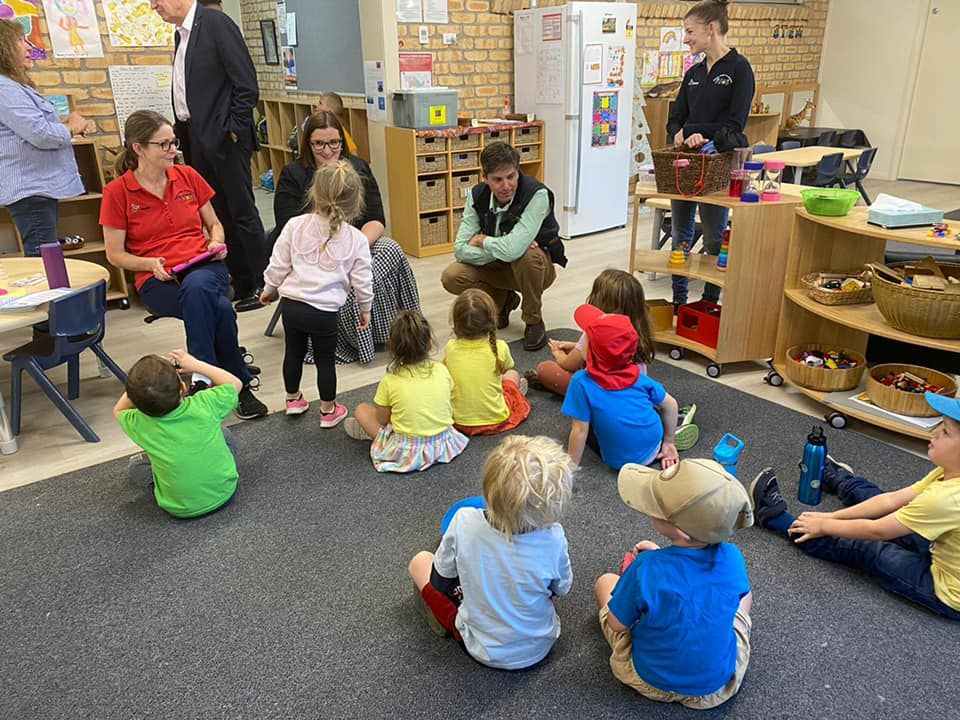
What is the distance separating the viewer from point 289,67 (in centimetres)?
→ 764

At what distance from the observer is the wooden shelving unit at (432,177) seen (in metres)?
5.53

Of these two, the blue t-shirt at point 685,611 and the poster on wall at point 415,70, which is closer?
the blue t-shirt at point 685,611

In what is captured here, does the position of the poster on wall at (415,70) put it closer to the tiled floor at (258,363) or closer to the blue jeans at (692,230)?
the tiled floor at (258,363)

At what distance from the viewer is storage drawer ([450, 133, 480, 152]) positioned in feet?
18.5

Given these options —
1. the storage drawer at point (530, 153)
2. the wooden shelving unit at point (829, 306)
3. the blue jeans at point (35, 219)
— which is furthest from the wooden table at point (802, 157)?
the blue jeans at point (35, 219)

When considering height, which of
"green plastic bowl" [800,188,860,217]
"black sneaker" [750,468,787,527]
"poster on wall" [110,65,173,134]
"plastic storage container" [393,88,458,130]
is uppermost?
"poster on wall" [110,65,173,134]

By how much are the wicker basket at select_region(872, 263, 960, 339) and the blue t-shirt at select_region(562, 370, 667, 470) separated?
0.98 m

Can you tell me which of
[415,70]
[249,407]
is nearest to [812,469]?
[249,407]

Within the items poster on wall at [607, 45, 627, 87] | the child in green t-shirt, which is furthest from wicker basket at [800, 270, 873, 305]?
poster on wall at [607, 45, 627, 87]

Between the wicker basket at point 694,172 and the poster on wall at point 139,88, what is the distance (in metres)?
3.07

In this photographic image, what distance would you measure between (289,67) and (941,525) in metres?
7.51

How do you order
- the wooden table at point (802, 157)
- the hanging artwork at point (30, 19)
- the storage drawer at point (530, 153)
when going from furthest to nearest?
the storage drawer at point (530, 153) → the wooden table at point (802, 157) → the hanging artwork at point (30, 19)

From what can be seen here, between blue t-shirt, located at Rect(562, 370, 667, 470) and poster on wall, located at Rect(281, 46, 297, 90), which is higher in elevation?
poster on wall, located at Rect(281, 46, 297, 90)

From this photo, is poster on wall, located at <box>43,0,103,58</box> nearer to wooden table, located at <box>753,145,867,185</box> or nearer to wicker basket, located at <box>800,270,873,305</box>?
wicker basket, located at <box>800,270,873,305</box>
